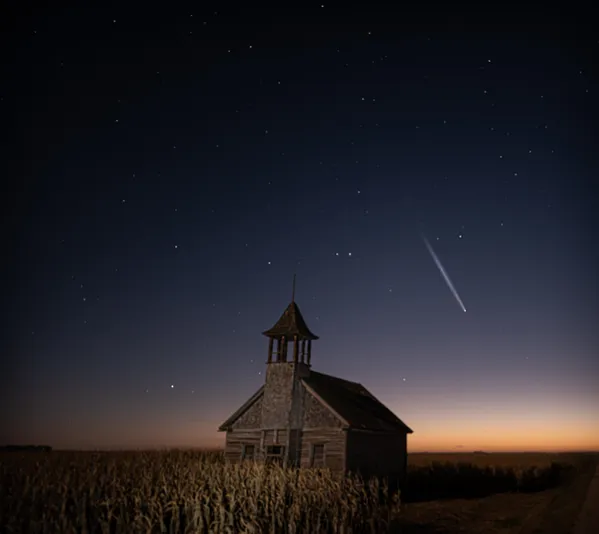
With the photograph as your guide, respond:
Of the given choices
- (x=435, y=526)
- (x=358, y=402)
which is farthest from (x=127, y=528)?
(x=358, y=402)

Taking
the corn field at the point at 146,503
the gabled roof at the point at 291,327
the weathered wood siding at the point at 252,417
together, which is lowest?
the corn field at the point at 146,503

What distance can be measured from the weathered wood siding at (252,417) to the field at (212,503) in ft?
25.4

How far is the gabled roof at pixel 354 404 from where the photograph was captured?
91.4ft

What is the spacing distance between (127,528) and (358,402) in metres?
23.5

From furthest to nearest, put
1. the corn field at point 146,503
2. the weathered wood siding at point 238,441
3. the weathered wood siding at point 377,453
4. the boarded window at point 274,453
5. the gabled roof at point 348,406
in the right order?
the weathered wood siding at point 238,441, the gabled roof at point 348,406, the boarded window at point 274,453, the weathered wood siding at point 377,453, the corn field at point 146,503

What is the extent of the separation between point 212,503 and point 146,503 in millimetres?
2516

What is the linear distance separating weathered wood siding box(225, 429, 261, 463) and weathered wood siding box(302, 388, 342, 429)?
124 inches

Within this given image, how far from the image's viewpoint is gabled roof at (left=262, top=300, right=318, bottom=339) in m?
29.7

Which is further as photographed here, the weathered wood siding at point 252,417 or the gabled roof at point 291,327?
the gabled roof at point 291,327

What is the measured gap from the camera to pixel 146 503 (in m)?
12.1

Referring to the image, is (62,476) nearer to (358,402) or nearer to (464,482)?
(358,402)

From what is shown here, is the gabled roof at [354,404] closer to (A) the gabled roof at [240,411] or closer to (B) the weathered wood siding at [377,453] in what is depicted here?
(B) the weathered wood siding at [377,453]

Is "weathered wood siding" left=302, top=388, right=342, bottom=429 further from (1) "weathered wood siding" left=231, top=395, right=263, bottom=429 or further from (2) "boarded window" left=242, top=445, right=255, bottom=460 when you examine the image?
(2) "boarded window" left=242, top=445, right=255, bottom=460

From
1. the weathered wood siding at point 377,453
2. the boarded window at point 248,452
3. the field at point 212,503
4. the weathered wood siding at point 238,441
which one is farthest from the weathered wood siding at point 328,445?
the boarded window at point 248,452
